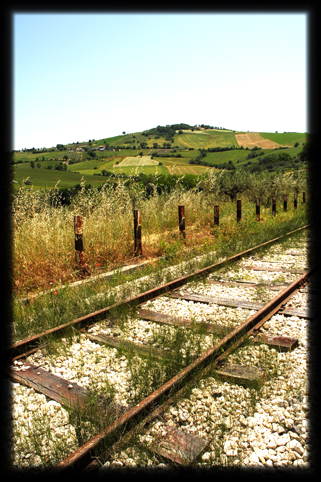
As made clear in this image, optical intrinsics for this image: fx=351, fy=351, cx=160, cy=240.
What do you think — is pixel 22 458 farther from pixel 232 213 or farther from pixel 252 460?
pixel 232 213

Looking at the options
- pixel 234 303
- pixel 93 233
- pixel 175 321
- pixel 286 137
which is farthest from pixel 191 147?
pixel 175 321

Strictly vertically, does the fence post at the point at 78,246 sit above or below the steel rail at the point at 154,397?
above

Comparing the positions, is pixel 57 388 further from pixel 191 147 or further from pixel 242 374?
pixel 191 147

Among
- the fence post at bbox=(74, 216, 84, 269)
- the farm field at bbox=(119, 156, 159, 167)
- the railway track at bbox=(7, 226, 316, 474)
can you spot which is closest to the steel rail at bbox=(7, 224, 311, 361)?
the railway track at bbox=(7, 226, 316, 474)

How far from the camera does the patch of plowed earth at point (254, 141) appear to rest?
8156cm

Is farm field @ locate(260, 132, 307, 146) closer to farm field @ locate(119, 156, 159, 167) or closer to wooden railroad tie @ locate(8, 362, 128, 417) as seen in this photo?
farm field @ locate(119, 156, 159, 167)

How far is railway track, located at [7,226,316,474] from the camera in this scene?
217cm

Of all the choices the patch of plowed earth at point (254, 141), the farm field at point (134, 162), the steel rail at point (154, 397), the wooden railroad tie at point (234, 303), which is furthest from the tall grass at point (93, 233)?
the patch of plowed earth at point (254, 141)

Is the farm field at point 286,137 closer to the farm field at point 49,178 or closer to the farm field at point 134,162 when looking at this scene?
the farm field at point 134,162

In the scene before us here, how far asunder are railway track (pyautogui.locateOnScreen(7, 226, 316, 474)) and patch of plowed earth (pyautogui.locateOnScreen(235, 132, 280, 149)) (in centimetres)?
8254

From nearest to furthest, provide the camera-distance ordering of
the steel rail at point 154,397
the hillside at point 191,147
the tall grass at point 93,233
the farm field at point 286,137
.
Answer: the steel rail at point 154,397
the tall grass at point 93,233
the hillside at point 191,147
the farm field at point 286,137

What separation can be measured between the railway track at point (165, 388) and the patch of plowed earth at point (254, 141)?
8254 centimetres

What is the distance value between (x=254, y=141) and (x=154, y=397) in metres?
91.1

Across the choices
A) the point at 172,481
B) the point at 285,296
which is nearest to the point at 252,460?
the point at 172,481
